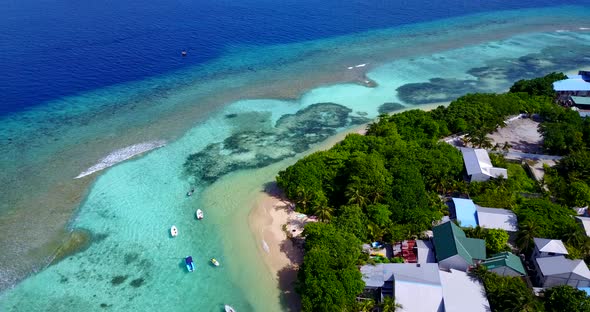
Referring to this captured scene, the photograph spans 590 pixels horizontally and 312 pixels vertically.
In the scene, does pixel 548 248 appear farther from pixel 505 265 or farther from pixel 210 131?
pixel 210 131

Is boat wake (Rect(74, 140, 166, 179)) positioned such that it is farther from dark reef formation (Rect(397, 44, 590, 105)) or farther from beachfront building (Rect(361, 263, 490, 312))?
dark reef formation (Rect(397, 44, 590, 105))

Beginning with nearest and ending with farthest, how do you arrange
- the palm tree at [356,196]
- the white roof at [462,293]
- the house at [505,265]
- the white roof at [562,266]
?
the white roof at [462,293] → the white roof at [562,266] → the house at [505,265] → the palm tree at [356,196]

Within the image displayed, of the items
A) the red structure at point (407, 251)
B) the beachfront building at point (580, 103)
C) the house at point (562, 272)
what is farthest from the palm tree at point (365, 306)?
the beachfront building at point (580, 103)

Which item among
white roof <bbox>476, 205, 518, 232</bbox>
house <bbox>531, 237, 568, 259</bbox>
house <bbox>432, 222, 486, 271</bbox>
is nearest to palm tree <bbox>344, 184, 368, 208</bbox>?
house <bbox>432, 222, 486, 271</bbox>

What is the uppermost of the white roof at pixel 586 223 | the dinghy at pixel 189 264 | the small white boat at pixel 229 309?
the white roof at pixel 586 223

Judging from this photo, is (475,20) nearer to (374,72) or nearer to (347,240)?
(374,72)

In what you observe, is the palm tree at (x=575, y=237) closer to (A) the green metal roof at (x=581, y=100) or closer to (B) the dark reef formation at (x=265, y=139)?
(B) the dark reef formation at (x=265, y=139)

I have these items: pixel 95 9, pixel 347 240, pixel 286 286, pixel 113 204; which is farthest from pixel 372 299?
pixel 95 9
